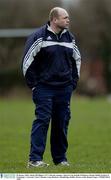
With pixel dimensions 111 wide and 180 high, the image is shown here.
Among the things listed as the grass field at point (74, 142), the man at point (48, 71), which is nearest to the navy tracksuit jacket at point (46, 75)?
the man at point (48, 71)

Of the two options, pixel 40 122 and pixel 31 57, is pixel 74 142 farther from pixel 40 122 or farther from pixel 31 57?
pixel 31 57

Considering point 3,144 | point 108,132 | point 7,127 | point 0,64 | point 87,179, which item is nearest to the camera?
point 87,179

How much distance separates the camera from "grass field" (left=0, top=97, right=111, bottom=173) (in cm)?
1092

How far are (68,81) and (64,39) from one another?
604 mm

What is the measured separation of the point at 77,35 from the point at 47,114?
3633 cm

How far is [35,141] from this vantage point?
1098 centimetres

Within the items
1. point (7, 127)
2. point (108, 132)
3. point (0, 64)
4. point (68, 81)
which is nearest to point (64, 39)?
point (68, 81)

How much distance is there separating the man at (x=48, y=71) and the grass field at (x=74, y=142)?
0.59m

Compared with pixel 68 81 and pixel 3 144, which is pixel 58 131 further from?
pixel 3 144

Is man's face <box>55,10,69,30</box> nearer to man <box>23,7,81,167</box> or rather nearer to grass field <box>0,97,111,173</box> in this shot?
man <box>23,7,81,167</box>

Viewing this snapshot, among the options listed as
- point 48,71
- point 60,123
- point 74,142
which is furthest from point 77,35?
point 48,71

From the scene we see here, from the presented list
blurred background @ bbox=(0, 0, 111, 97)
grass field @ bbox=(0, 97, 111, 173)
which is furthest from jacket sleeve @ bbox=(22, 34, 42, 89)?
blurred background @ bbox=(0, 0, 111, 97)

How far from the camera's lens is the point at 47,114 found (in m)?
10.9

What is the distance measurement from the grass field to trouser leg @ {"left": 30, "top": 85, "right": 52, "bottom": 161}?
0.93 feet
